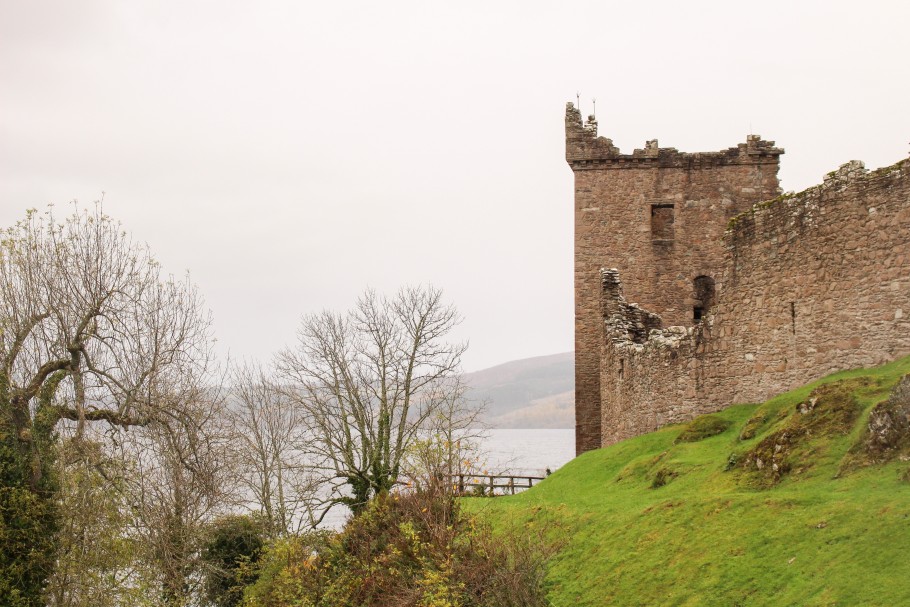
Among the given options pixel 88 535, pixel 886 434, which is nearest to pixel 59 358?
pixel 88 535

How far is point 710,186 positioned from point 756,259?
496 inches

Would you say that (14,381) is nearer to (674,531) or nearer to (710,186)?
(674,531)

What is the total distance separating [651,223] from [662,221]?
0.41 m

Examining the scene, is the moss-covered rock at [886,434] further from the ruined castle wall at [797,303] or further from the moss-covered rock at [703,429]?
the moss-covered rock at [703,429]

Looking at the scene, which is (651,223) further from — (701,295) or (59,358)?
(59,358)

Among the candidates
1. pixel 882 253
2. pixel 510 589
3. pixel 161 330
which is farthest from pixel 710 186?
pixel 510 589

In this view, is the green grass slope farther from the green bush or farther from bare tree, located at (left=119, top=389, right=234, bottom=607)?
the green bush

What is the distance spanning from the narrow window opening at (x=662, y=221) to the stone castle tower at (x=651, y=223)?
3 cm

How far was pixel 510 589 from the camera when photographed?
1381 centimetres

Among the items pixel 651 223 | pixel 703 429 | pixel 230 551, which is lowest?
pixel 230 551

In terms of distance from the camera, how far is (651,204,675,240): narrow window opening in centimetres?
3031

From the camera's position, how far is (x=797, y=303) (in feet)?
56.2

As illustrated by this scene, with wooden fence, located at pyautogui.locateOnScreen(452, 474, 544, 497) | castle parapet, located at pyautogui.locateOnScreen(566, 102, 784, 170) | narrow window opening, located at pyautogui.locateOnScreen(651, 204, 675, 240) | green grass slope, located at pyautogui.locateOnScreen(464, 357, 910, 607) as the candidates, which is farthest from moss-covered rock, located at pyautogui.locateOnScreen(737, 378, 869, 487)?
castle parapet, located at pyautogui.locateOnScreen(566, 102, 784, 170)

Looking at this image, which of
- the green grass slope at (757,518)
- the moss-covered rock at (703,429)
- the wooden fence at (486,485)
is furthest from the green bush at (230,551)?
the moss-covered rock at (703,429)
